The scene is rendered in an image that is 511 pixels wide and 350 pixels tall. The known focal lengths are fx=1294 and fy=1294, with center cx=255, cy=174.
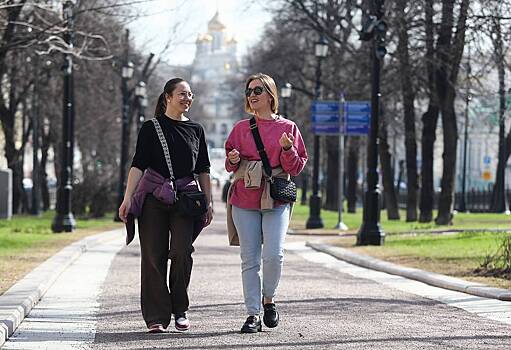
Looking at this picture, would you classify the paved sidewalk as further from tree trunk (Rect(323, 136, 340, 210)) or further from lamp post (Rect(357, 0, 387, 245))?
tree trunk (Rect(323, 136, 340, 210))

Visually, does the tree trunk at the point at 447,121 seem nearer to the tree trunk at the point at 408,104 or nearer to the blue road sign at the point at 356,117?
the tree trunk at the point at 408,104

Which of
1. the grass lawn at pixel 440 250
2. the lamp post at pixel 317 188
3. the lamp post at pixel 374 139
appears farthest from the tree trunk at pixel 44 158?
the lamp post at pixel 374 139

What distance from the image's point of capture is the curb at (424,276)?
45.4 feet

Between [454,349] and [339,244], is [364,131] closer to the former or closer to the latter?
[339,244]

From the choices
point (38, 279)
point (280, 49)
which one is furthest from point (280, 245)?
point (280, 49)

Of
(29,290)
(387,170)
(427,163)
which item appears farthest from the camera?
(387,170)

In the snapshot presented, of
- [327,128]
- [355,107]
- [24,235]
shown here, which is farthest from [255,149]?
[327,128]

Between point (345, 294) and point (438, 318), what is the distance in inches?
106

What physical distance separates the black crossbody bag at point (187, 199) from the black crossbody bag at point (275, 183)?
1.84 ft

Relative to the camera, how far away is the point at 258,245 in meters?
9.89

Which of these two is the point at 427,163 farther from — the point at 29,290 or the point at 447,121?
the point at 29,290

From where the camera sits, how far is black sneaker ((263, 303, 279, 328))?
9922 mm

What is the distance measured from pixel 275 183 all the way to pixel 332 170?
42.6m

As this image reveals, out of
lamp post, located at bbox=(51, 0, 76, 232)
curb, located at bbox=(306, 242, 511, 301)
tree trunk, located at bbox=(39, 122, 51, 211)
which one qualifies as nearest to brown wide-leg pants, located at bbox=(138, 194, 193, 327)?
curb, located at bbox=(306, 242, 511, 301)
